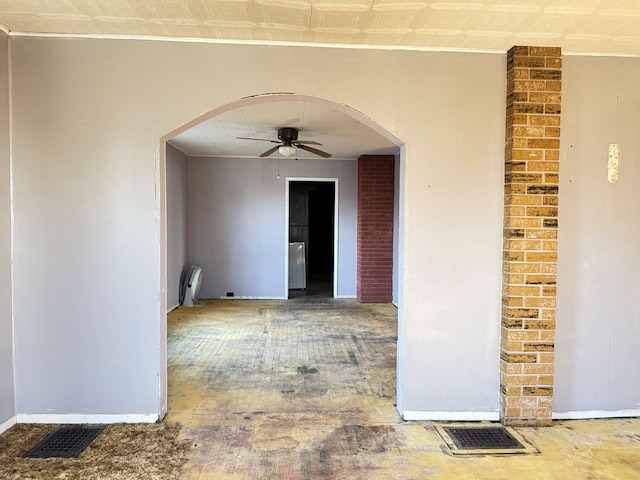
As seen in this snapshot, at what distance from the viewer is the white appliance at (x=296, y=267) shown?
28.6 feet

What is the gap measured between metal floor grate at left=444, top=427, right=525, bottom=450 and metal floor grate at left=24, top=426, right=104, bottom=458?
2.32 m

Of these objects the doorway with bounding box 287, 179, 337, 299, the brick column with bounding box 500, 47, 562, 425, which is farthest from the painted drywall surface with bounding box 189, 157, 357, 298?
the brick column with bounding box 500, 47, 562, 425

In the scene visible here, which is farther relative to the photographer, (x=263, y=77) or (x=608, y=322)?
(x=608, y=322)

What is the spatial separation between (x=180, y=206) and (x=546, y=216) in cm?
588

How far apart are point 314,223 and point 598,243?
9.99 metres

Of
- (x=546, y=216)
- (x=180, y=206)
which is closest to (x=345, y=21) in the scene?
(x=546, y=216)

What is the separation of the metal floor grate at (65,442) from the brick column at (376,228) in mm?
5309

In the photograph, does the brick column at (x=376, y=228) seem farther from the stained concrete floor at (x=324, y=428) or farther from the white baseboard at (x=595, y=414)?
the white baseboard at (x=595, y=414)

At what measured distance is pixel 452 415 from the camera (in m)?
2.87

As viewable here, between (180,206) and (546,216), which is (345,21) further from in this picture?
(180,206)

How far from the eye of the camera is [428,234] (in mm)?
2852

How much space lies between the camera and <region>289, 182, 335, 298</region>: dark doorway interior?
1130cm

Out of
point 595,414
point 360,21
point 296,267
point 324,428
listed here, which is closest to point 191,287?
point 296,267

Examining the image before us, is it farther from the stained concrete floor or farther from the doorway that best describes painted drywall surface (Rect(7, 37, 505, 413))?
the doorway
